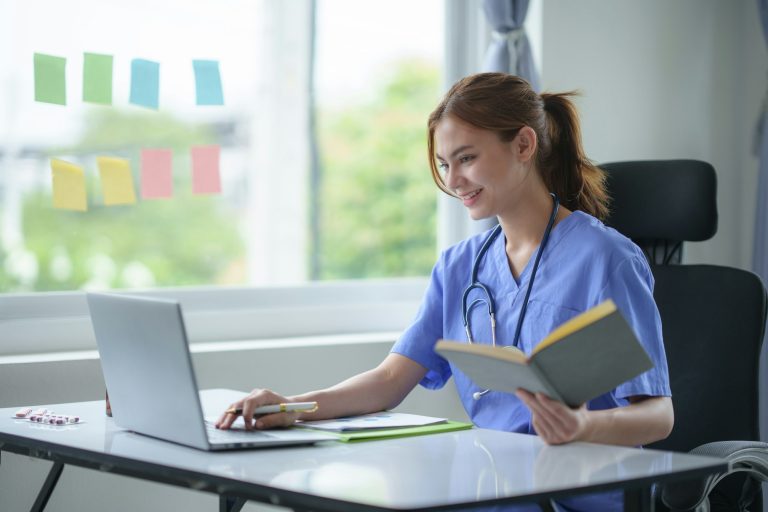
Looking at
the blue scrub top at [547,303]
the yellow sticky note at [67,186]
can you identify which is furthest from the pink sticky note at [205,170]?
the blue scrub top at [547,303]

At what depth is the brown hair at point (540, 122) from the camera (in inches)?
68.2

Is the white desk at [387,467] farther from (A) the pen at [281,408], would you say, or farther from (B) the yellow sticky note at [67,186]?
(B) the yellow sticky note at [67,186]

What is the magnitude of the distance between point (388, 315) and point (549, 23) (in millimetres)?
902

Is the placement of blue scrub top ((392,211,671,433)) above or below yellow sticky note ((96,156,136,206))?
below

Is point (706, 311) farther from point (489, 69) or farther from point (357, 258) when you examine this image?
point (357, 258)

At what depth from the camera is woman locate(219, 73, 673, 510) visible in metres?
1.55

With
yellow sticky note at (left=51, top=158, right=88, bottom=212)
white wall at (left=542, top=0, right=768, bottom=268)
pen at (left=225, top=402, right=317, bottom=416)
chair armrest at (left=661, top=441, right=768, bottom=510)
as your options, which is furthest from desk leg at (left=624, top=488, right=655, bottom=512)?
white wall at (left=542, top=0, right=768, bottom=268)

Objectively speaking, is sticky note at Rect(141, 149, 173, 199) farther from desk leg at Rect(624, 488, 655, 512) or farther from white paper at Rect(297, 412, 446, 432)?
desk leg at Rect(624, 488, 655, 512)

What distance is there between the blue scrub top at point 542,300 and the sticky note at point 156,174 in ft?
2.94

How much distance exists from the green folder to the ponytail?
20.6 inches

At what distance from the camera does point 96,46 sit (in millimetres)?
2416

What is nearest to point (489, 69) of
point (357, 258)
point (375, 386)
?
point (357, 258)

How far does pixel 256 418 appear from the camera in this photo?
1.45 meters

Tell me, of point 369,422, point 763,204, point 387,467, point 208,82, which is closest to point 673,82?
point 763,204
